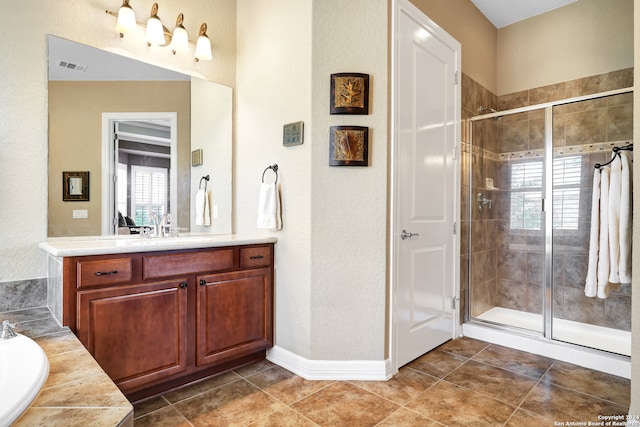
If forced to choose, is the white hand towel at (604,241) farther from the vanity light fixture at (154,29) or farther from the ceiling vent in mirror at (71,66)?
the ceiling vent in mirror at (71,66)

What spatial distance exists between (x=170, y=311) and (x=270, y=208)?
2.80 ft

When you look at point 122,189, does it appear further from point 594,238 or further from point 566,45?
point 566,45

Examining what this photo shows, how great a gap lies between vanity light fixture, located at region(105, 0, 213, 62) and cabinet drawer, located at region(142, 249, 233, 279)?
1.40 m

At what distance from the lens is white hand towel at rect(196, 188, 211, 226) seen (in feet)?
8.64

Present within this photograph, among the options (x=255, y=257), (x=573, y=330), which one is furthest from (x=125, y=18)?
(x=573, y=330)

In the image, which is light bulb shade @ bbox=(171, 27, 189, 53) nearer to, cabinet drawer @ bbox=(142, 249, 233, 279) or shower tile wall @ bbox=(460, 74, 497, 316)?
cabinet drawer @ bbox=(142, 249, 233, 279)

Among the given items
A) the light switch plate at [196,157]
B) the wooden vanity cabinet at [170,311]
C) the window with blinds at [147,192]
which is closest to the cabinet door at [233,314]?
the wooden vanity cabinet at [170,311]

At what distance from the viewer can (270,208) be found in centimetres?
234

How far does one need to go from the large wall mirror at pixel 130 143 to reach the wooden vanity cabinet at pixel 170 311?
22.0 inches

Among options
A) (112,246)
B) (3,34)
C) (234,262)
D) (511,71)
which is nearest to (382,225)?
(234,262)

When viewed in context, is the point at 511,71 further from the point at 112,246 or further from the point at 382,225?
the point at 112,246

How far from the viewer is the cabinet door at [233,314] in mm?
2096

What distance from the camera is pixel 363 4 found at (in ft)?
7.22

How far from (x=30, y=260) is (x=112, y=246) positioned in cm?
55
